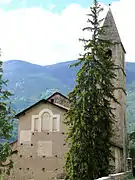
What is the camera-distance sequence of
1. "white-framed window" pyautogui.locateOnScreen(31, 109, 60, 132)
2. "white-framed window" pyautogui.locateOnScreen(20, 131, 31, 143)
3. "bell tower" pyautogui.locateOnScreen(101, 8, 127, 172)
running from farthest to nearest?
"bell tower" pyautogui.locateOnScreen(101, 8, 127, 172), "white-framed window" pyautogui.locateOnScreen(20, 131, 31, 143), "white-framed window" pyautogui.locateOnScreen(31, 109, 60, 132)

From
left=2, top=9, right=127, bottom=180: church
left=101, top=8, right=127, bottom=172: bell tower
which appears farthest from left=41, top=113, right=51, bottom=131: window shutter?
left=101, top=8, right=127, bottom=172: bell tower

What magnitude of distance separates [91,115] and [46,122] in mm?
8878

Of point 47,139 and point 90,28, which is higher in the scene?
point 90,28

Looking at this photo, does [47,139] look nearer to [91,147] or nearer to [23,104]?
[91,147]

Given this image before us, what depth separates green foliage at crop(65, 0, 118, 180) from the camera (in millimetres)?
19766

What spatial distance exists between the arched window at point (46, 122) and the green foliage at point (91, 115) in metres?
7.04

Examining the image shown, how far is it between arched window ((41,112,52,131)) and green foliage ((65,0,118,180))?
704cm

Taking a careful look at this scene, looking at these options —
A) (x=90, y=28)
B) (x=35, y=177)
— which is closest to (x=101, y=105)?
(x=90, y=28)

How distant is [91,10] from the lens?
2234 cm

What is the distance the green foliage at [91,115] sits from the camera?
19.8m

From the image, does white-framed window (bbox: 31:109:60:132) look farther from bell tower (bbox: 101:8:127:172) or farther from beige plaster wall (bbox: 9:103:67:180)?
bell tower (bbox: 101:8:127:172)

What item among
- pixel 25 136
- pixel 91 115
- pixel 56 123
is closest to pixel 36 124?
pixel 25 136

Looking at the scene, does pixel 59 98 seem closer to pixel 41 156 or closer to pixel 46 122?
pixel 46 122

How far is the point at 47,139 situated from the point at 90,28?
10511 mm
